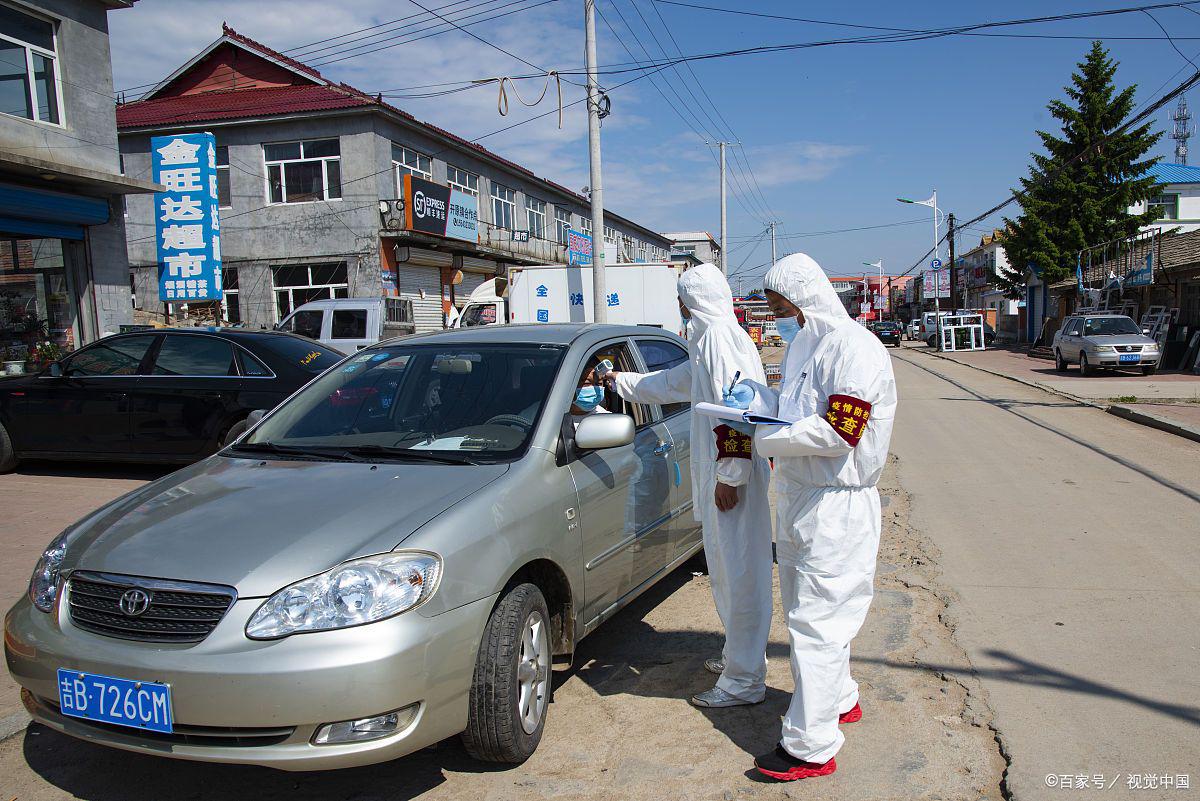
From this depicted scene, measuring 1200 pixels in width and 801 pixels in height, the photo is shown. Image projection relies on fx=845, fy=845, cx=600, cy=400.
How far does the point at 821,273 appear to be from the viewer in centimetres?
313

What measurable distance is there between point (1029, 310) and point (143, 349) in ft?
148

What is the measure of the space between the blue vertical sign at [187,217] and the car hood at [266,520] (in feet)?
44.6

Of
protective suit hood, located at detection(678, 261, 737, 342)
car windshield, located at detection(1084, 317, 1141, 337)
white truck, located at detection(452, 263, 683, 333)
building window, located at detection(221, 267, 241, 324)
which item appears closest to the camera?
protective suit hood, located at detection(678, 261, 737, 342)

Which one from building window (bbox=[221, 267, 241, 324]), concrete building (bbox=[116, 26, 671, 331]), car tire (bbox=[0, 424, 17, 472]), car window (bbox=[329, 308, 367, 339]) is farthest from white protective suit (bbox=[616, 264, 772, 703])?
building window (bbox=[221, 267, 241, 324])

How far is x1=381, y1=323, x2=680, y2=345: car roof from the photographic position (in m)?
4.29

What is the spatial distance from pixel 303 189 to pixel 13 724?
77.6ft

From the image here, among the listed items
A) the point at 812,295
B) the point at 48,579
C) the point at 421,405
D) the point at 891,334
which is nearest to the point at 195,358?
the point at 421,405

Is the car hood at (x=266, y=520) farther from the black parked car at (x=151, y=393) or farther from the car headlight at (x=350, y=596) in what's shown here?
the black parked car at (x=151, y=393)

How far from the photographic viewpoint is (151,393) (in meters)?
8.16

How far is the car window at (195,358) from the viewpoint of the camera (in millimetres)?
8250

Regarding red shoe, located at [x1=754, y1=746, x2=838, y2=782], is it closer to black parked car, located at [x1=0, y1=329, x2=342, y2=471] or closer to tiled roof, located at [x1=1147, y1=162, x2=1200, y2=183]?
black parked car, located at [x1=0, y1=329, x2=342, y2=471]

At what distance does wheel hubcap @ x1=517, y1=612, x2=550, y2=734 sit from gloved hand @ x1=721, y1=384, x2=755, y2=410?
1115 millimetres

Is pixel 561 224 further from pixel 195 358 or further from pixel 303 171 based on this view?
pixel 195 358

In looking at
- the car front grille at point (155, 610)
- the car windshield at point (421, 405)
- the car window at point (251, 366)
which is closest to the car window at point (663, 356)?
the car windshield at point (421, 405)
